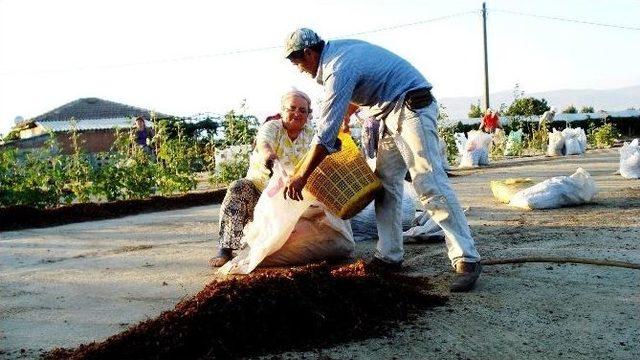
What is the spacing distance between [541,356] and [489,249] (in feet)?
6.72

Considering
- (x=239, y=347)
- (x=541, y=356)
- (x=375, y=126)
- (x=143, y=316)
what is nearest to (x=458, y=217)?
(x=375, y=126)

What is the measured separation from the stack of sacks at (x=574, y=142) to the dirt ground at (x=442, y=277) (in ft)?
33.6

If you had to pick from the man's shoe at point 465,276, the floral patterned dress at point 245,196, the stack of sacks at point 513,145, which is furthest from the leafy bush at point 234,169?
the stack of sacks at point 513,145

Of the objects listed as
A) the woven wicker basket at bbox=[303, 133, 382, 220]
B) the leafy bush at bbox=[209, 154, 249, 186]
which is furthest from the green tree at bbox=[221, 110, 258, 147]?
the woven wicker basket at bbox=[303, 133, 382, 220]

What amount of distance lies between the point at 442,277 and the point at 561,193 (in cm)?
295

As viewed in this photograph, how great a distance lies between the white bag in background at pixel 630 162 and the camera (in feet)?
27.8

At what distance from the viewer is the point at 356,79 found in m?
3.39

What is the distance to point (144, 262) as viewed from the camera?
15.6 feet

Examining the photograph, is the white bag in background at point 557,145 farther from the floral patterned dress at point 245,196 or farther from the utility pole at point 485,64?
the floral patterned dress at point 245,196

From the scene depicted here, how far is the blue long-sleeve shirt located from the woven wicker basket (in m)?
0.32

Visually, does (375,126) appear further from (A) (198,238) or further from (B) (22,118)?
(B) (22,118)

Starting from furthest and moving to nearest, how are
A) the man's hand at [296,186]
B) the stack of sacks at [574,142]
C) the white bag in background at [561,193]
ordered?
the stack of sacks at [574,142] < the white bag in background at [561,193] < the man's hand at [296,186]

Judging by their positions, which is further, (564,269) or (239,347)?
(564,269)

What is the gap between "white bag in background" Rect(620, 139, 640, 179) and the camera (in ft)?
27.8
